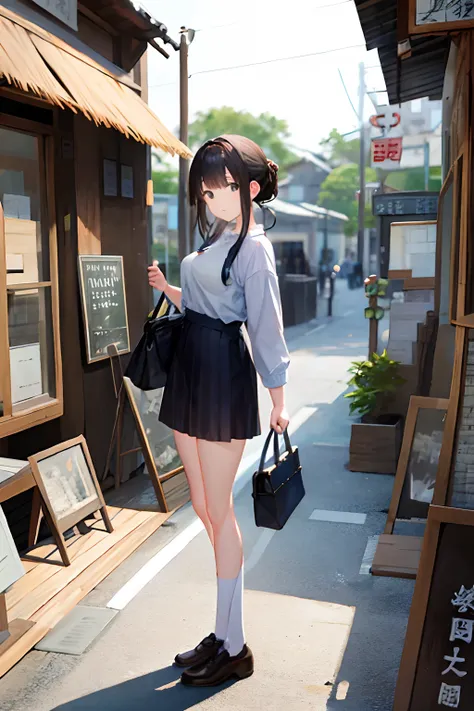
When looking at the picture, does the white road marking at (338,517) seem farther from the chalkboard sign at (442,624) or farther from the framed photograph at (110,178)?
the framed photograph at (110,178)

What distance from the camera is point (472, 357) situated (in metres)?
3.46

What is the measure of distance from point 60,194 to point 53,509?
227cm

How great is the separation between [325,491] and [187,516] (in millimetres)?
1357

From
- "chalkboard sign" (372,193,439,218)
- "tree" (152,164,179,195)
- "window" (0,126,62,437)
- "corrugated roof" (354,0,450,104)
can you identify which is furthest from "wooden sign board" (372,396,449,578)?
"tree" (152,164,179,195)

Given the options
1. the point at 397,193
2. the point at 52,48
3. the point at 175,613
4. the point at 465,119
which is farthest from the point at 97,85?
the point at 397,193

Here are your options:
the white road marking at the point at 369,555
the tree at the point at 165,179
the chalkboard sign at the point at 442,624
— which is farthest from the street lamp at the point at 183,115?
the tree at the point at 165,179

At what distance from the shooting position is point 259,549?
527 centimetres

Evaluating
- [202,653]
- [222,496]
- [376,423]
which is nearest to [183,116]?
[376,423]

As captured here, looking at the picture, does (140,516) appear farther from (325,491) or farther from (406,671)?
(406,671)

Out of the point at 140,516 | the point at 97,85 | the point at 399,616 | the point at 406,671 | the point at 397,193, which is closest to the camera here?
the point at 406,671

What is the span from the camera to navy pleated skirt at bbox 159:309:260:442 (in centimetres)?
344

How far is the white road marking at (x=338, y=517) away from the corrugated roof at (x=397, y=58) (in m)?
3.60

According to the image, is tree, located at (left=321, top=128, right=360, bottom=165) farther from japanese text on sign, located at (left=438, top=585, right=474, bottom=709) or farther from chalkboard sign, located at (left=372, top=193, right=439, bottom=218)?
japanese text on sign, located at (left=438, top=585, right=474, bottom=709)

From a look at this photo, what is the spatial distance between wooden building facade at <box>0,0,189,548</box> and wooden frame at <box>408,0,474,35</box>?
212 centimetres
